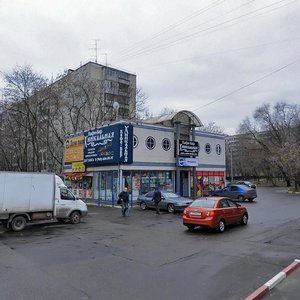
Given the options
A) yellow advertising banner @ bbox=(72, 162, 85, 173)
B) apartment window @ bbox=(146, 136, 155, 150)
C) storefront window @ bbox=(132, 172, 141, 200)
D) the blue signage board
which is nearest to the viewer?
the blue signage board

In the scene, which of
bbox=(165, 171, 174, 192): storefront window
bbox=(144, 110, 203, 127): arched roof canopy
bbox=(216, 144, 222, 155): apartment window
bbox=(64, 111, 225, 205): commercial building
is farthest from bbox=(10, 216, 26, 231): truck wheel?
bbox=(216, 144, 222, 155): apartment window

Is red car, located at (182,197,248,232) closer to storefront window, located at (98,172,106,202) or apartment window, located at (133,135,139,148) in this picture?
apartment window, located at (133,135,139,148)

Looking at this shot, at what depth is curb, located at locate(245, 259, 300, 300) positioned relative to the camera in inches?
255

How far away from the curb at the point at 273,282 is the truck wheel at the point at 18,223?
40.1 ft

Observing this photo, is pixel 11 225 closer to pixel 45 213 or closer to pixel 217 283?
pixel 45 213

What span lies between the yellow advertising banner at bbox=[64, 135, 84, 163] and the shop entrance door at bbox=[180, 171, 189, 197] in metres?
9.70

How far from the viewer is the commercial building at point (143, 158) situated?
2914 centimetres

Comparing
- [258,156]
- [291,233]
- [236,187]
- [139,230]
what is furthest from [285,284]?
[258,156]

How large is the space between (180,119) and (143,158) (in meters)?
5.97

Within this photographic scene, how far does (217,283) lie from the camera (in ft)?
24.4

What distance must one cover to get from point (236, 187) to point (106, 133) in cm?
1320

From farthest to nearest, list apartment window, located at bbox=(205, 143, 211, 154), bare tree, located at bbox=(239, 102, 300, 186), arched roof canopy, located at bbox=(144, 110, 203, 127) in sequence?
bare tree, located at bbox=(239, 102, 300, 186)
apartment window, located at bbox=(205, 143, 211, 154)
arched roof canopy, located at bbox=(144, 110, 203, 127)

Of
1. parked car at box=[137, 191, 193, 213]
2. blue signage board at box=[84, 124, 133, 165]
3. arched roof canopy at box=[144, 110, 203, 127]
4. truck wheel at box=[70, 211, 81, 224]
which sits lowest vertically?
truck wheel at box=[70, 211, 81, 224]

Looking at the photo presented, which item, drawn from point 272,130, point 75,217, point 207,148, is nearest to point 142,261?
point 75,217
